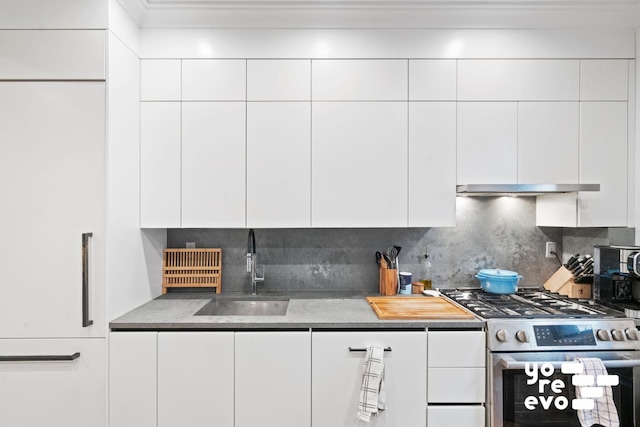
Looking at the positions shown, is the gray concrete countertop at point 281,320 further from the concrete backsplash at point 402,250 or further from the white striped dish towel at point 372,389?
the concrete backsplash at point 402,250

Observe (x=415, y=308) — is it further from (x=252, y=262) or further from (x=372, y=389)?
(x=252, y=262)

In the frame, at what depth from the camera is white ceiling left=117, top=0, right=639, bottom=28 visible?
2.15m

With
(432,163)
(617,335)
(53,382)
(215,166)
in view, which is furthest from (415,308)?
(53,382)

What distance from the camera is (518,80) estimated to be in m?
2.22

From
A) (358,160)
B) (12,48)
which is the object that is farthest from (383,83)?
(12,48)

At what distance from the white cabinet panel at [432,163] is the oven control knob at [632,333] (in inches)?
38.3

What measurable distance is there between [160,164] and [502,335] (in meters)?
2.07

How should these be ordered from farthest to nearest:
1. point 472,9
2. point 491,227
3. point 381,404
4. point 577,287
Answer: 1. point 491,227
2. point 577,287
3. point 472,9
4. point 381,404

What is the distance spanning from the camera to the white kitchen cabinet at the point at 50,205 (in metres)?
1.82

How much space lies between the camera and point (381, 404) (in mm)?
1786

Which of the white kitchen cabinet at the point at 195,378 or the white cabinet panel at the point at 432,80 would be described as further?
the white cabinet panel at the point at 432,80

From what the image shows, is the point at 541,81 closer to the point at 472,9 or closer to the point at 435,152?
the point at 472,9

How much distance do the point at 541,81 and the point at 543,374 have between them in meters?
1.63

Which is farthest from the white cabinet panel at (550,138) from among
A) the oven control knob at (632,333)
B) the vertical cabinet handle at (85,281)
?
the vertical cabinet handle at (85,281)
